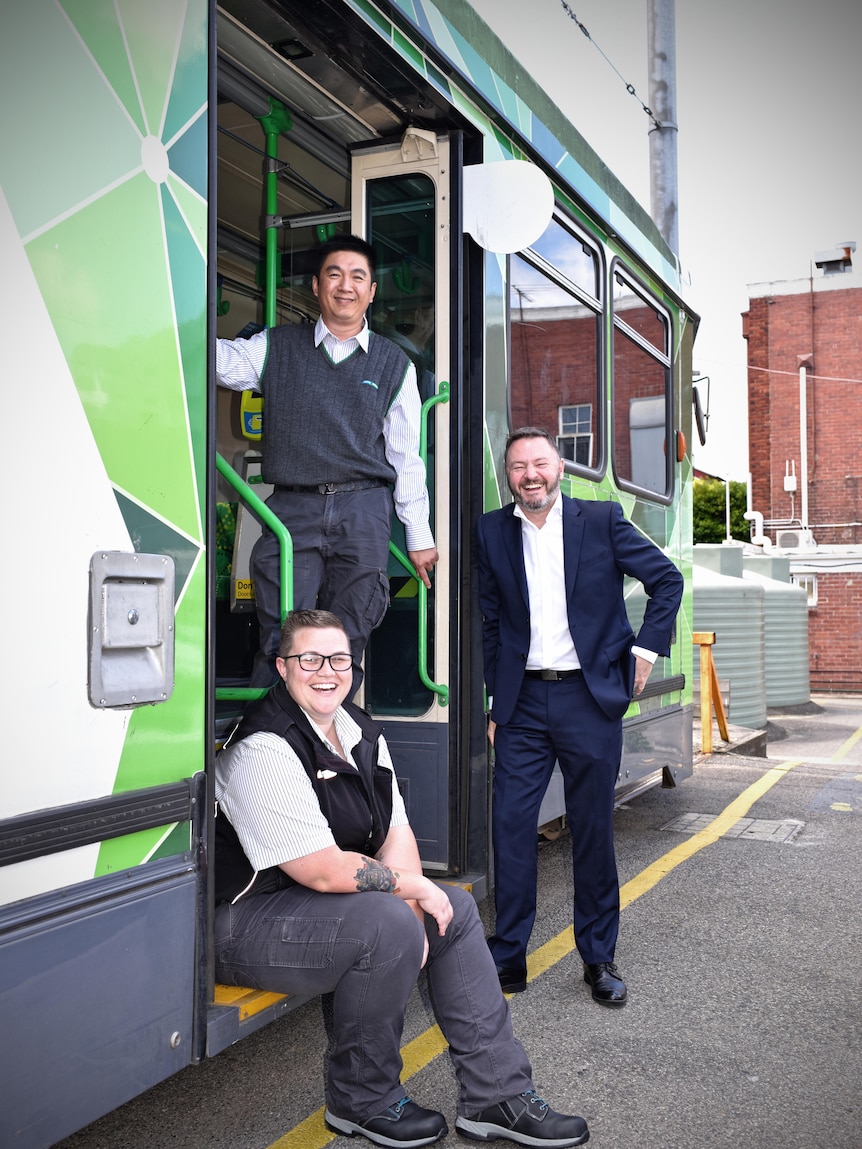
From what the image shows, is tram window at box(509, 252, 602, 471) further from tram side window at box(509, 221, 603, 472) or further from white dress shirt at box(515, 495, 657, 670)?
white dress shirt at box(515, 495, 657, 670)

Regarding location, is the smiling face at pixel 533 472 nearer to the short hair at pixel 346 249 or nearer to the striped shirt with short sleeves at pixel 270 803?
the short hair at pixel 346 249

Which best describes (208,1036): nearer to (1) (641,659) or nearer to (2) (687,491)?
(1) (641,659)

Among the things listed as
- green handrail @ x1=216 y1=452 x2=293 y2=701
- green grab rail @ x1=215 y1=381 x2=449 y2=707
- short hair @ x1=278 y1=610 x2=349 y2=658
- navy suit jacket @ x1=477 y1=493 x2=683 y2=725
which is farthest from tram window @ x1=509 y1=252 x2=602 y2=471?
short hair @ x1=278 y1=610 x2=349 y2=658

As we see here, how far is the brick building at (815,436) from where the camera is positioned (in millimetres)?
23297

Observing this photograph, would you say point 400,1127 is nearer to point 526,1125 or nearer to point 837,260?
point 526,1125

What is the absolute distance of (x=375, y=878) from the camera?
9.06 feet

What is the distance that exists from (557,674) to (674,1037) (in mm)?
1183

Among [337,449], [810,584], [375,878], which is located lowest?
[375,878]

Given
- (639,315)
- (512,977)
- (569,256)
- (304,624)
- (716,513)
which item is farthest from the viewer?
(716,513)

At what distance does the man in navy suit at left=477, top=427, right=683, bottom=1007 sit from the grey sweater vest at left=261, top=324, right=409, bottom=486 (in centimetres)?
50

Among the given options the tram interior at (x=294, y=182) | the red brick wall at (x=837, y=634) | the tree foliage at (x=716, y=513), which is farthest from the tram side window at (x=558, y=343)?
the tree foliage at (x=716, y=513)

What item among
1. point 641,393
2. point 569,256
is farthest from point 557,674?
point 641,393

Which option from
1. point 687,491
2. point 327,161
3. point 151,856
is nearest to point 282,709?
point 151,856

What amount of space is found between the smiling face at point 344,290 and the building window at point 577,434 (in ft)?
4.27
